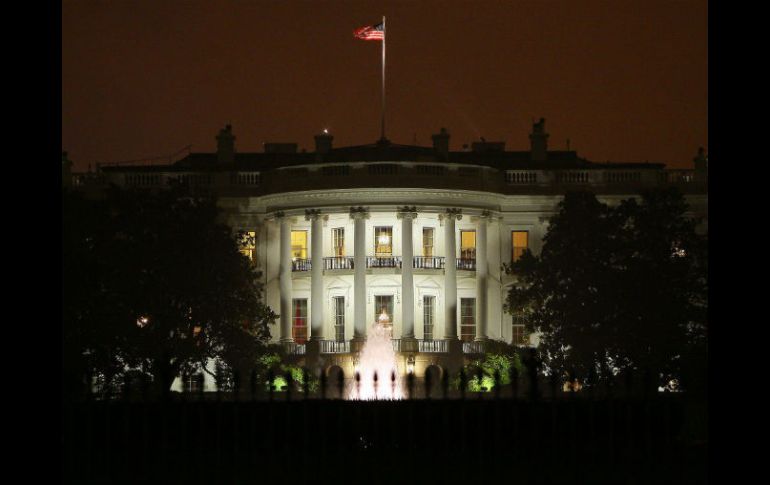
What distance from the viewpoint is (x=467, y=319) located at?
263 ft

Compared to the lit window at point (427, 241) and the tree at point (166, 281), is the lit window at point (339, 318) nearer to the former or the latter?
the lit window at point (427, 241)

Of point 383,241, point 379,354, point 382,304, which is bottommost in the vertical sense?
point 379,354

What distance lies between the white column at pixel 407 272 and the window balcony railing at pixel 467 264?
3.31 meters

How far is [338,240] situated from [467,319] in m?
7.77

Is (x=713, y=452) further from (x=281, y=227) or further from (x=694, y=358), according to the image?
(x=281, y=227)

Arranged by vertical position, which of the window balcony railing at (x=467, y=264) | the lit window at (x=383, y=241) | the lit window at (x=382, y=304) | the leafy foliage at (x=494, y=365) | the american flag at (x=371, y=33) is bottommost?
the leafy foliage at (x=494, y=365)

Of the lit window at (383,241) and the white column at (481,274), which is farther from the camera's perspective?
the lit window at (383,241)

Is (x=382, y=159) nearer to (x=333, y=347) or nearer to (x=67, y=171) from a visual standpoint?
(x=333, y=347)

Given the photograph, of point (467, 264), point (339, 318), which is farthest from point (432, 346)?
point (467, 264)

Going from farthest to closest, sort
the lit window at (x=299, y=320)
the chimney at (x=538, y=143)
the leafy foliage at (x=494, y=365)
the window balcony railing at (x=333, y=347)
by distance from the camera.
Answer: the chimney at (x=538, y=143)
the lit window at (x=299, y=320)
the window balcony railing at (x=333, y=347)
the leafy foliage at (x=494, y=365)

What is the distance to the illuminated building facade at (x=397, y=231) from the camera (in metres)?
77.8

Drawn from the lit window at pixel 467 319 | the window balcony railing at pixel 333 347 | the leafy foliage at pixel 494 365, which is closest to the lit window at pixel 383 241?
the lit window at pixel 467 319

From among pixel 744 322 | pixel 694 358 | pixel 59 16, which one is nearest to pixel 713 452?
pixel 744 322

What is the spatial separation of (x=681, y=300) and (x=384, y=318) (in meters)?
20.0
